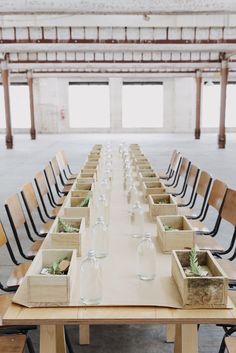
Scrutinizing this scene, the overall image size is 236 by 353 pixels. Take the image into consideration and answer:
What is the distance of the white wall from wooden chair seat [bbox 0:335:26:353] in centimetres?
2109

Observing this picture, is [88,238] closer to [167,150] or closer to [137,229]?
[137,229]

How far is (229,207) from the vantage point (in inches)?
143

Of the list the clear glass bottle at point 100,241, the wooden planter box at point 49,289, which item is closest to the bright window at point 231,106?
the clear glass bottle at point 100,241

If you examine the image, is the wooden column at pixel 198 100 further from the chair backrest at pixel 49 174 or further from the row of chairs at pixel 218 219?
the chair backrest at pixel 49 174

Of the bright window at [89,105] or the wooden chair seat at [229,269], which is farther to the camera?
the bright window at [89,105]

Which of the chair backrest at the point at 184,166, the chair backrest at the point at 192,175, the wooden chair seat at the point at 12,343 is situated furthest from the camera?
the chair backrest at the point at 184,166

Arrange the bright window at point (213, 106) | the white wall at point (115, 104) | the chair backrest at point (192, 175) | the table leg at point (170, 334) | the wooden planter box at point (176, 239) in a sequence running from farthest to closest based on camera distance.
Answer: the bright window at point (213, 106)
the white wall at point (115, 104)
the chair backrest at point (192, 175)
the table leg at point (170, 334)
the wooden planter box at point (176, 239)

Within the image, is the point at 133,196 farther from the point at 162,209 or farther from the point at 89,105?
the point at 89,105

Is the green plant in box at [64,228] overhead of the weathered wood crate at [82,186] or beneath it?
beneath

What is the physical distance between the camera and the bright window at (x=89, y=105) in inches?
901

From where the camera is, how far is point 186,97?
22719 mm

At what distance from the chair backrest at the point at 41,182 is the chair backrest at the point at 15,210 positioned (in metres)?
1.14

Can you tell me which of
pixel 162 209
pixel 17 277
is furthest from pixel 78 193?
pixel 17 277

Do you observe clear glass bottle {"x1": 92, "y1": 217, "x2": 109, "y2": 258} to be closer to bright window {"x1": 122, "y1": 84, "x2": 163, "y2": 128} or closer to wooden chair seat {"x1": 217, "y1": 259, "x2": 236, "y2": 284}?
wooden chair seat {"x1": 217, "y1": 259, "x2": 236, "y2": 284}
